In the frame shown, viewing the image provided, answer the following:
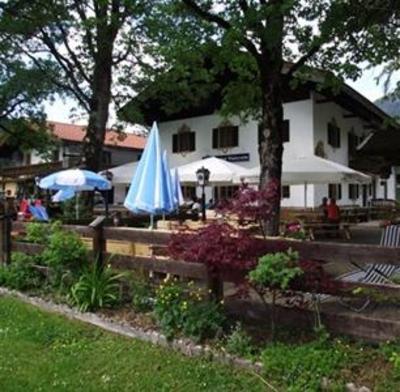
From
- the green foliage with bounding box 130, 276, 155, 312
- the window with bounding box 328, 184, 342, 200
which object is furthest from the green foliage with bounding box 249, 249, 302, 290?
the window with bounding box 328, 184, 342, 200

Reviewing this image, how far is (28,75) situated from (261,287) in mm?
21714

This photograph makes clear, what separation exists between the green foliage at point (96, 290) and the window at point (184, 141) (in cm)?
2396

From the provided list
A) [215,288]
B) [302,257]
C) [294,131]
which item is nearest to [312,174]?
[294,131]

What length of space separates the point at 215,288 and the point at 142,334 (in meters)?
0.88

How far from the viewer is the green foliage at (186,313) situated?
5980 mm

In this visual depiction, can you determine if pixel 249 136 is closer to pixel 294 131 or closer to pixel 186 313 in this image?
pixel 294 131

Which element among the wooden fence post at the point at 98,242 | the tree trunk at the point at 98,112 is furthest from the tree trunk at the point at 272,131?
the tree trunk at the point at 98,112

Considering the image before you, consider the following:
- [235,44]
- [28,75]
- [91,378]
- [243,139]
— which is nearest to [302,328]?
[91,378]

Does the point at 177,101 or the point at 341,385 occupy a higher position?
the point at 177,101

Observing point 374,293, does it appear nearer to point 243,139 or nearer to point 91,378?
point 91,378

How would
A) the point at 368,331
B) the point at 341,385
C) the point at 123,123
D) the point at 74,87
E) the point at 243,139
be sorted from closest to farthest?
the point at 341,385 < the point at 368,331 < the point at 74,87 < the point at 123,123 < the point at 243,139

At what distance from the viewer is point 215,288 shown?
21.2 ft

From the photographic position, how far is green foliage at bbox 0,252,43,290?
346 inches

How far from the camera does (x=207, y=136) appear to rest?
30875mm
